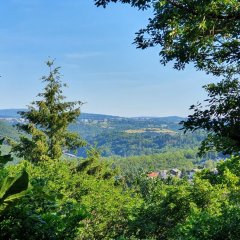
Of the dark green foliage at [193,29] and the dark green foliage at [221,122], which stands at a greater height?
the dark green foliage at [193,29]

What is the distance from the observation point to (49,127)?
31.6 m

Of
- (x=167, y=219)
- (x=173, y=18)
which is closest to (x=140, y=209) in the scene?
(x=167, y=219)

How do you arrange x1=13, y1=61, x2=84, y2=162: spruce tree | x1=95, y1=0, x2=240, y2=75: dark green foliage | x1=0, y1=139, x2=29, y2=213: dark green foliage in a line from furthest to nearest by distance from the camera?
x1=13, y1=61, x2=84, y2=162: spruce tree < x1=95, y1=0, x2=240, y2=75: dark green foliage < x1=0, y1=139, x2=29, y2=213: dark green foliage

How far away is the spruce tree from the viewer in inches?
1185

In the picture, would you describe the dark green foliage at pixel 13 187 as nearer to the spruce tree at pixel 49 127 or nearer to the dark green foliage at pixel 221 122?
the dark green foliage at pixel 221 122

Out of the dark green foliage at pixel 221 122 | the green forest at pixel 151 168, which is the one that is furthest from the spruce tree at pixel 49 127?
the dark green foliage at pixel 221 122

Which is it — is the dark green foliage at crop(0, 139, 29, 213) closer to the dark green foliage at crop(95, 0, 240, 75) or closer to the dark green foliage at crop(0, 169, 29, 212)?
the dark green foliage at crop(0, 169, 29, 212)

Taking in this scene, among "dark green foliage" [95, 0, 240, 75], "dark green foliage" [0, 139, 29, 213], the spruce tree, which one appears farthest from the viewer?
the spruce tree

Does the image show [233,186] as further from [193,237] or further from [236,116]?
[236,116]

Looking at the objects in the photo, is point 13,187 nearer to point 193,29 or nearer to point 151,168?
point 193,29

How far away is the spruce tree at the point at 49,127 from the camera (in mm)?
30094

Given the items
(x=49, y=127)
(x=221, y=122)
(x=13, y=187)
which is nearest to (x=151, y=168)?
(x=49, y=127)

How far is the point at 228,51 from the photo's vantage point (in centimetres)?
936

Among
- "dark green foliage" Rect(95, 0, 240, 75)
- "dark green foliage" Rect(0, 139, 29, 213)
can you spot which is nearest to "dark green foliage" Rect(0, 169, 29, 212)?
"dark green foliage" Rect(0, 139, 29, 213)
